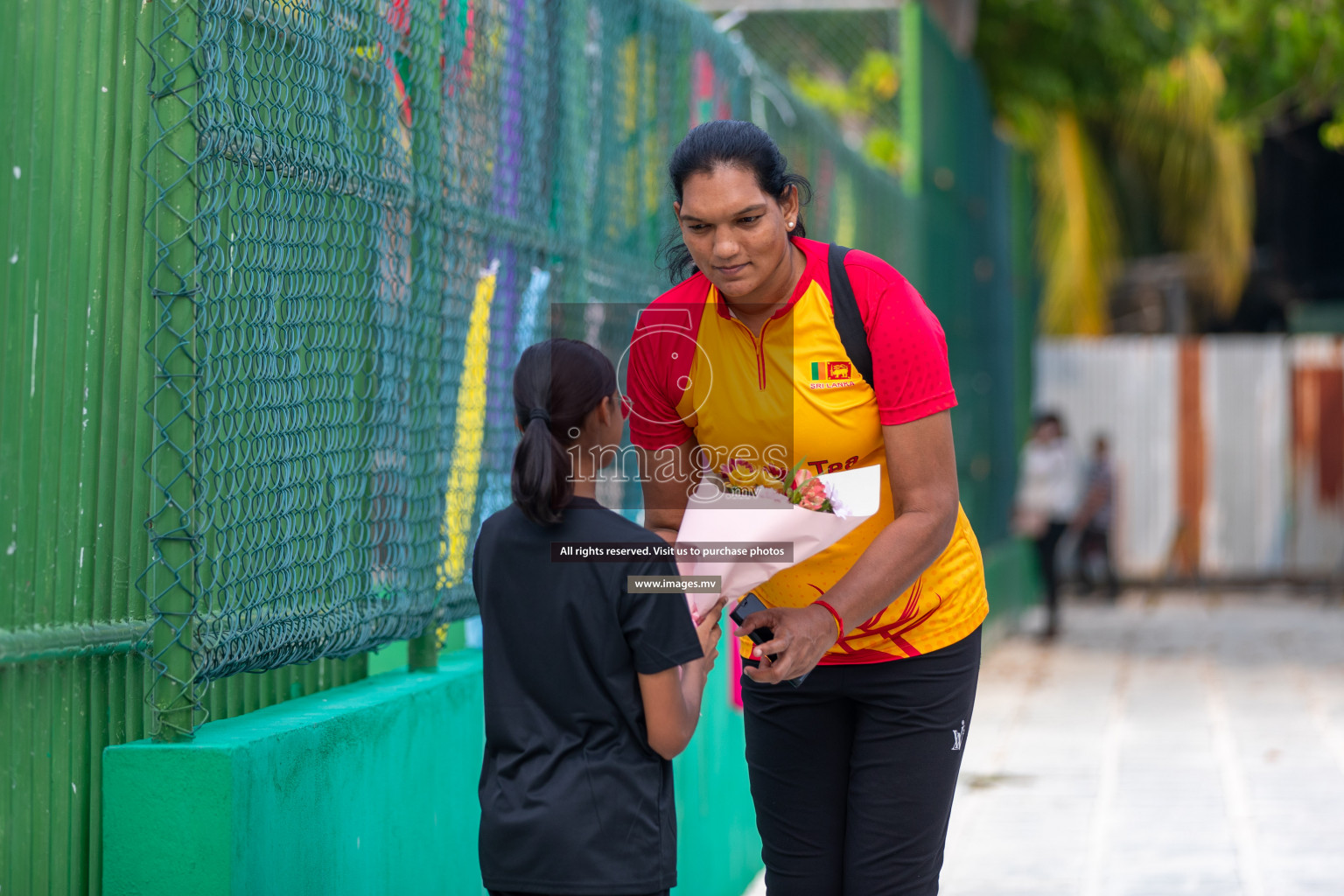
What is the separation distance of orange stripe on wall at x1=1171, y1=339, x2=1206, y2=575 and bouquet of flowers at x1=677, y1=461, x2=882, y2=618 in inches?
578

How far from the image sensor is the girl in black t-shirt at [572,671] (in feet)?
8.24

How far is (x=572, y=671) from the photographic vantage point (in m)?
2.53

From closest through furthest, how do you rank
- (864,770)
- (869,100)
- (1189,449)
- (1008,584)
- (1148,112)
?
(864,770) → (869,100) → (1008,584) → (1189,449) → (1148,112)

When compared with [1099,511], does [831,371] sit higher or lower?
higher

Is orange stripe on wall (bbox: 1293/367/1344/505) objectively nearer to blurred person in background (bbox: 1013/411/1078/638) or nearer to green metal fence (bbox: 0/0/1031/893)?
blurred person in background (bbox: 1013/411/1078/638)

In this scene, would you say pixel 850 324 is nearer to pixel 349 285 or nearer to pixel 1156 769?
pixel 349 285

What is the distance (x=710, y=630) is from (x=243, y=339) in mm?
918

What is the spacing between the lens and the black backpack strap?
8.78ft

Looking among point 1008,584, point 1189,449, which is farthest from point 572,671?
point 1189,449

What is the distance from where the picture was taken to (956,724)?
2891 millimetres

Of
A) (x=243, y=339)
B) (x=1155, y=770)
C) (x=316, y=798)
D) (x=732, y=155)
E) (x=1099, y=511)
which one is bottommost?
(x=1155, y=770)

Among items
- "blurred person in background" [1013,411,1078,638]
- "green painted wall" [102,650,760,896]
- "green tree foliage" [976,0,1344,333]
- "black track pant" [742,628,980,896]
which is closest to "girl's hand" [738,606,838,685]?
"black track pant" [742,628,980,896]

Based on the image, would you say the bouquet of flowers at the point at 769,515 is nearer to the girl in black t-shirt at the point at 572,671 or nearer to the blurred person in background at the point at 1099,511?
the girl in black t-shirt at the point at 572,671

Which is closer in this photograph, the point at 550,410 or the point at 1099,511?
the point at 550,410
